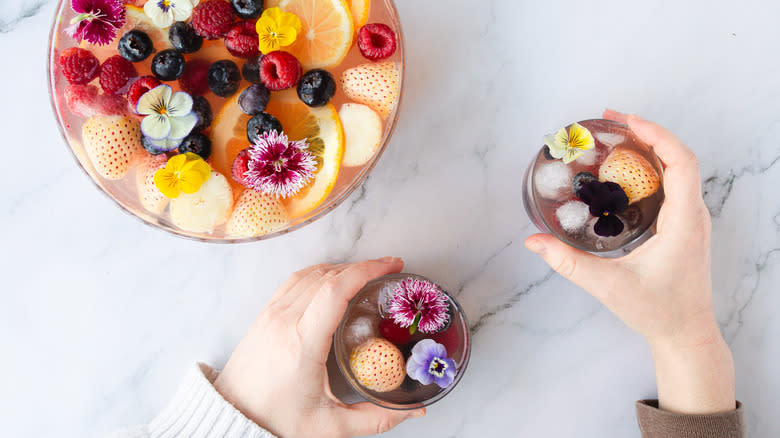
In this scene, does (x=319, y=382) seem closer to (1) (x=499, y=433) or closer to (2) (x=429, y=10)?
(1) (x=499, y=433)

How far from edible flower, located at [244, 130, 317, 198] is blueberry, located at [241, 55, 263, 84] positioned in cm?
10

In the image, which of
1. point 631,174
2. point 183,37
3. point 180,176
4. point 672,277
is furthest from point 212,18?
point 672,277

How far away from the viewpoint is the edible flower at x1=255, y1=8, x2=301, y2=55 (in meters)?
0.75

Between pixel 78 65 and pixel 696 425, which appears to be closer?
pixel 78 65

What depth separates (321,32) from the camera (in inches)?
31.2

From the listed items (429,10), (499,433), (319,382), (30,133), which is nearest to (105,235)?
(30,133)

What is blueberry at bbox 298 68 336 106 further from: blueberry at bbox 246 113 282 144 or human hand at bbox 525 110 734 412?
human hand at bbox 525 110 734 412

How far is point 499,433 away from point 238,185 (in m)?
0.76

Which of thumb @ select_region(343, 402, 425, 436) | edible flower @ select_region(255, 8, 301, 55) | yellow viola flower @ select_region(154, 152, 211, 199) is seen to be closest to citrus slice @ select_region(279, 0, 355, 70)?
edible flower @ select_region(255, 8, 301, 55)

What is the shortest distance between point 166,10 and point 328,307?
0.55 meters

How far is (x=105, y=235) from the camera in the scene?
3.45 ft

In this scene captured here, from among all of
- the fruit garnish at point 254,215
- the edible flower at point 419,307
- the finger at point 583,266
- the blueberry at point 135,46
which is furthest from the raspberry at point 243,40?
the finger at point 583,266

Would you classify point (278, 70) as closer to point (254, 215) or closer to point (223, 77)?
point (223, 77)

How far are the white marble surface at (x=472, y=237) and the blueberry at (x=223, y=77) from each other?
0.35 meters
